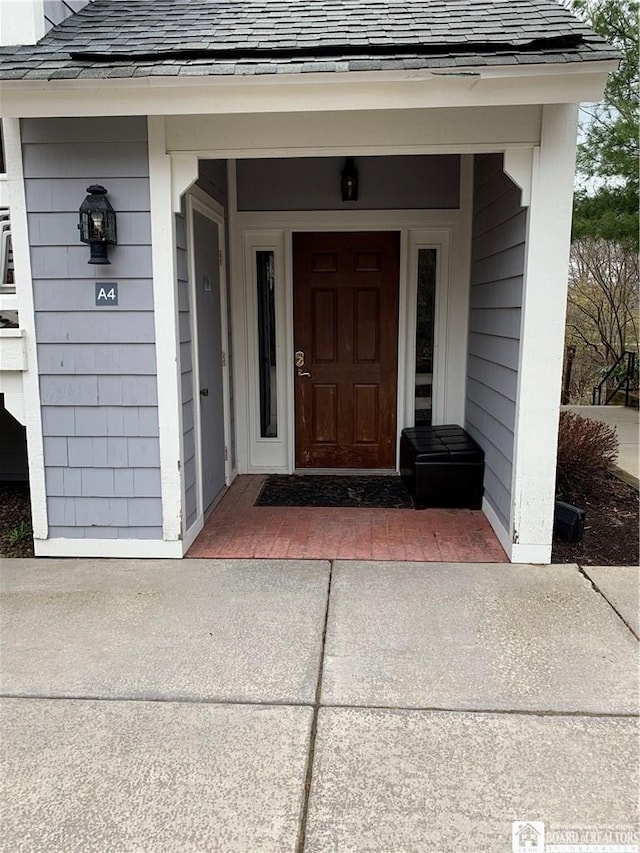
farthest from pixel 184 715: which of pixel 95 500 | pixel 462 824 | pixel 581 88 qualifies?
pixel 581 88

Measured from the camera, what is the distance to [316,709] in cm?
225

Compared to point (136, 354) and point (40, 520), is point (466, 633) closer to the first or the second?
point (136, 354)

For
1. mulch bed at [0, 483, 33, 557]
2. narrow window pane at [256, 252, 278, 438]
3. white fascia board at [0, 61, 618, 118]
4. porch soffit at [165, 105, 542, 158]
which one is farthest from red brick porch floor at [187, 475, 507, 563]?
white fascia board at [0, 61, 618, 118]

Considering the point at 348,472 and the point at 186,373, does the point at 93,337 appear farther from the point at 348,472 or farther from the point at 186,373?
the point at 348,472

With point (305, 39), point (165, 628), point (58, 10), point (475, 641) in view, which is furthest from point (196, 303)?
point (475, 641)

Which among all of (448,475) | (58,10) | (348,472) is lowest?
(348,472)

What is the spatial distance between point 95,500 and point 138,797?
2039 mm

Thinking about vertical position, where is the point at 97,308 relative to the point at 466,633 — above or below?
above

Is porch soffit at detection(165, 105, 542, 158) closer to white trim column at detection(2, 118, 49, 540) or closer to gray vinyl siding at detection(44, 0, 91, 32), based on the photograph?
white trim column at detection(2, 118, 49, 540)

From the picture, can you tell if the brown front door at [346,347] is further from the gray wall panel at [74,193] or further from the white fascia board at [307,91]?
the white fascia board at [307,91]

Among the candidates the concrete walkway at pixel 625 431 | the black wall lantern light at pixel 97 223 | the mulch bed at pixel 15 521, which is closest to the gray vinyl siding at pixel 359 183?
the black wall lantern light at pixel 97 223

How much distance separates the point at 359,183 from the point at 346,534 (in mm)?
2763

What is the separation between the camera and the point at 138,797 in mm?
1858

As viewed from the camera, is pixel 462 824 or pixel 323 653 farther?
pixel 323 653
